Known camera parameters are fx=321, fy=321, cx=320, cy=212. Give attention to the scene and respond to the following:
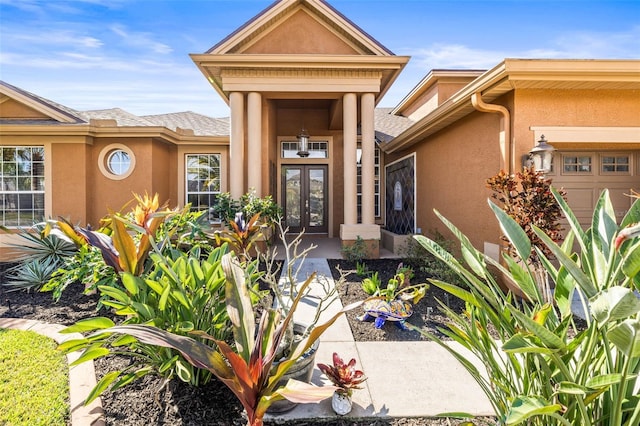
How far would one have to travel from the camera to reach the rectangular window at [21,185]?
8836 millimetres

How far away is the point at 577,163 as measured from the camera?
6055 millimetres

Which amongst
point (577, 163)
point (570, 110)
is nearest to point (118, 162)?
point (570, 110)

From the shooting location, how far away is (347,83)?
7855mm

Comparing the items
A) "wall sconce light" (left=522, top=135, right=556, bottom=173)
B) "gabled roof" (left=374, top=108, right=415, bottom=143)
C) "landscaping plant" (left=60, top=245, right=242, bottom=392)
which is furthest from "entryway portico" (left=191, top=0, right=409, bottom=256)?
"landscaping plant" (left=60, top=245, right=242, bottom=392)

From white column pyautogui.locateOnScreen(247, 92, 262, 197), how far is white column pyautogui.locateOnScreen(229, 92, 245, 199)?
0.20 metres

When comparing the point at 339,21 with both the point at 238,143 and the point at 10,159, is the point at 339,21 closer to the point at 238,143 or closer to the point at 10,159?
the point at 238,143

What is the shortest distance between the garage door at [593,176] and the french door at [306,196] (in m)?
7.04

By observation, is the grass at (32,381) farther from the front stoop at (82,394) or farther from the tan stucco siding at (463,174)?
the tan stucco siding at (463,174)

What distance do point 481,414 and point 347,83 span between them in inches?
283

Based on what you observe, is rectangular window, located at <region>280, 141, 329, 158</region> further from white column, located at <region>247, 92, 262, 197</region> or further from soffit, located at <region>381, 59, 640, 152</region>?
soffit, located at <region>381, 59, 640, 152</region>

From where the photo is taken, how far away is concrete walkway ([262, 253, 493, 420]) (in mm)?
2471

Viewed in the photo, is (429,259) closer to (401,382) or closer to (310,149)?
(401,382)

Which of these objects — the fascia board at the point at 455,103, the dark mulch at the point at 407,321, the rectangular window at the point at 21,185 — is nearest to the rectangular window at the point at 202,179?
the rectangular window at the point at 21,185

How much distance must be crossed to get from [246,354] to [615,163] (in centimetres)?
748
